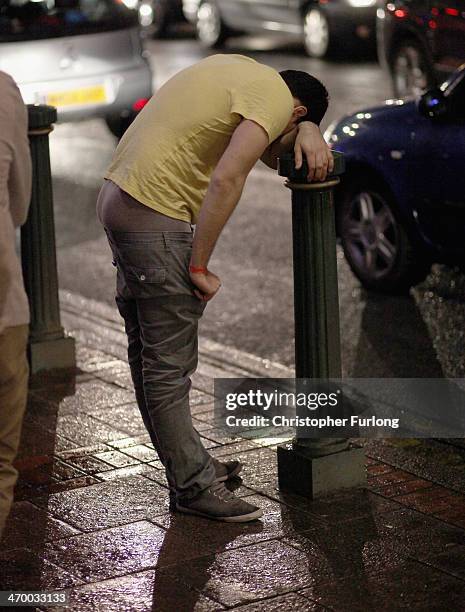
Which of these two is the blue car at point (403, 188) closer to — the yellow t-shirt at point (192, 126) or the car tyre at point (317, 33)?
the yellow t-shirt at point (192, 126)

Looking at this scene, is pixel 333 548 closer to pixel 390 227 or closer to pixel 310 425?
pixel 310 425

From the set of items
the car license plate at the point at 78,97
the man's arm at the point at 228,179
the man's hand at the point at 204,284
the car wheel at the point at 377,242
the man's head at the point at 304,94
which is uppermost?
the man's head at the point at 304,94

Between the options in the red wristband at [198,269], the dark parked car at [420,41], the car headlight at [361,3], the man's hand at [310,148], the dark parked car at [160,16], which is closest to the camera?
the red wristband at [198,269]

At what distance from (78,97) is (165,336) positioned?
23.6ft

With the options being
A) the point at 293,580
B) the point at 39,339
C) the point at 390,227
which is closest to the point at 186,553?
the point at 293,580

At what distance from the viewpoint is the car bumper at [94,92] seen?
37.7 feet

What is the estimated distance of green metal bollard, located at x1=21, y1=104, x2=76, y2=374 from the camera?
643 cm

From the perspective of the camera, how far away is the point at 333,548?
15.1 feet

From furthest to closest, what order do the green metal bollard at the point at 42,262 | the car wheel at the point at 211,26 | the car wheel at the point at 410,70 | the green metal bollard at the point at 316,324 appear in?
1. the car wheel at the point at 211,26
2. the car wheel at the point at 410,70
3. the green metal bollard at the point at 42,262
4. the green metal bollard at the point at 316,324

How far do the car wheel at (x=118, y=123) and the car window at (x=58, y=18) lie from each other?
897 mm

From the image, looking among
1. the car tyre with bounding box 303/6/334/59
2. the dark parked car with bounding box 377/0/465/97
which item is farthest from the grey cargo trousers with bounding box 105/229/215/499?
the car tyre with bounding box 303/6/334/59

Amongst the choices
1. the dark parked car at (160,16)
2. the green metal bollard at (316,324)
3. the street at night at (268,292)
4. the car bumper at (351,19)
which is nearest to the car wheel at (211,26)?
the dark parked car at (160,16)

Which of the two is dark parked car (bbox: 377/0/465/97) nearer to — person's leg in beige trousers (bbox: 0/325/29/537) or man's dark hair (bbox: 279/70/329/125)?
man's dark hair (bbox: 279/70/329/125)

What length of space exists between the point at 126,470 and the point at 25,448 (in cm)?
50
